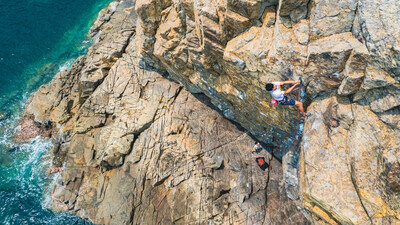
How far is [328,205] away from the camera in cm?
1297

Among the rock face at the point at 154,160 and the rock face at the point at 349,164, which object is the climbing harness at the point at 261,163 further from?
the rock face at the point at 349,164

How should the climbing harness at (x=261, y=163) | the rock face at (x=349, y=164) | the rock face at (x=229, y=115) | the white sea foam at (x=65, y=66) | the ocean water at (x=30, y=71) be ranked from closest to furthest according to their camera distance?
the rock face at (x=349, y=164) → the rock face at (x=229, y=115) → the climbing harness at (x=261, y=163) → the ocean water at (x=30, y=71) → the white sea foam at (x=65, y=66)

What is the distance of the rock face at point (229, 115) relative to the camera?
38.6ft

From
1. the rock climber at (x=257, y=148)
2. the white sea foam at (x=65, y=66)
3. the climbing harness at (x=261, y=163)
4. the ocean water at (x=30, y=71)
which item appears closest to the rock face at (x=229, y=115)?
the climbing harness at (x=261, y=163)

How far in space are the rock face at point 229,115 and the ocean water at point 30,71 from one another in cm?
241

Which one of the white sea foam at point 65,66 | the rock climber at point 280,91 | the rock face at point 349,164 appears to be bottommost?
the white sea foam at point 65,66

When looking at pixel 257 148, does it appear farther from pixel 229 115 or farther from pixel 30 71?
pixel 30 71

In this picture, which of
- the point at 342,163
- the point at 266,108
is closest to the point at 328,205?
the point at 342,163

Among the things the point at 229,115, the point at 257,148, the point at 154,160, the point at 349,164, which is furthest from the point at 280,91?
the point at 154,160

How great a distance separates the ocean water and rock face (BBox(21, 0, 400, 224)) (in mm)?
2414

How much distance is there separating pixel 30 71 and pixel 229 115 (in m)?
28.0

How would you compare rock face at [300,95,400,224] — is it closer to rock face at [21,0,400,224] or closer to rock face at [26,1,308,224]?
rock face at [21,0,400,224]

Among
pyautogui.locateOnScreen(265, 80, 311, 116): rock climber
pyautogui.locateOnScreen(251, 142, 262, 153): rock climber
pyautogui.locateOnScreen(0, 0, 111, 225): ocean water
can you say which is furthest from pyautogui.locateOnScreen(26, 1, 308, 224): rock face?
pyautogui.locateOnScreen(265, 80, 311, 116): rock climber

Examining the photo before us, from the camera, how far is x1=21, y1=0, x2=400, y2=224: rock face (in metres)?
11.8
